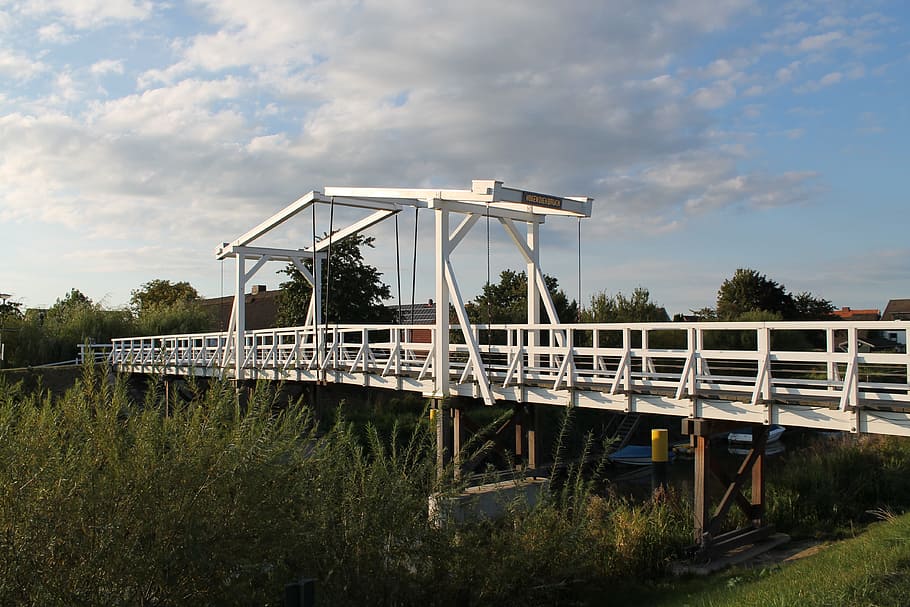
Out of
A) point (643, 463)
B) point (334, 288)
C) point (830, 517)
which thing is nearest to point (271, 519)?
point (830, 517)

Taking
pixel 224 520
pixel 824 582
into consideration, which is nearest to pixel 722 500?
pixel 824 582

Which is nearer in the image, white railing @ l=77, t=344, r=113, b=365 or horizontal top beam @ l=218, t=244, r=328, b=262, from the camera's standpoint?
white railing @ l=77, t=344, r=113, b=365

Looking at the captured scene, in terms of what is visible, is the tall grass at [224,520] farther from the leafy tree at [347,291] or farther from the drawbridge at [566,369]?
the leafy tree at [347,291]

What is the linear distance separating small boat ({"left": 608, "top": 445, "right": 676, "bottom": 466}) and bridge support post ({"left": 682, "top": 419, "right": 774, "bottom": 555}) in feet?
39.8

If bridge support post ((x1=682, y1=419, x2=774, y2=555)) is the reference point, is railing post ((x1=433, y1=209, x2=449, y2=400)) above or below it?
above

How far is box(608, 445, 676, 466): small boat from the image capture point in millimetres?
Answer: 24203

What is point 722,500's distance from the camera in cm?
1115

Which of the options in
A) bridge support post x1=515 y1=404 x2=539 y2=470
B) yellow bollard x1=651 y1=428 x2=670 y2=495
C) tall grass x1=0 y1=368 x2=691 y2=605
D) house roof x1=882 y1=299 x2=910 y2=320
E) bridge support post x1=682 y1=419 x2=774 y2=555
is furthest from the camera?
house roof x1=882 y1=299 x2=910 y2=320

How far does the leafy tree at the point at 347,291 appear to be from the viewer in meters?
29.8

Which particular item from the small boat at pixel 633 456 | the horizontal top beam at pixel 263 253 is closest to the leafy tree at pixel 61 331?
the horizontal top beam at pixel 263 253

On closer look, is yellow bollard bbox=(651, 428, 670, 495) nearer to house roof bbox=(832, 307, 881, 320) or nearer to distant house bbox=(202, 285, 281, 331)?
distant house bbox=(202, 285, 281, 331)

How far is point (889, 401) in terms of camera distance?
28.3ft

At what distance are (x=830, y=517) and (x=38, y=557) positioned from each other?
12526 millimetres

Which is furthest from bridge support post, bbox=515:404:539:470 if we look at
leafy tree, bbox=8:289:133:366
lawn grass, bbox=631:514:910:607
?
leafy tree, bbox=8:289:133:366
